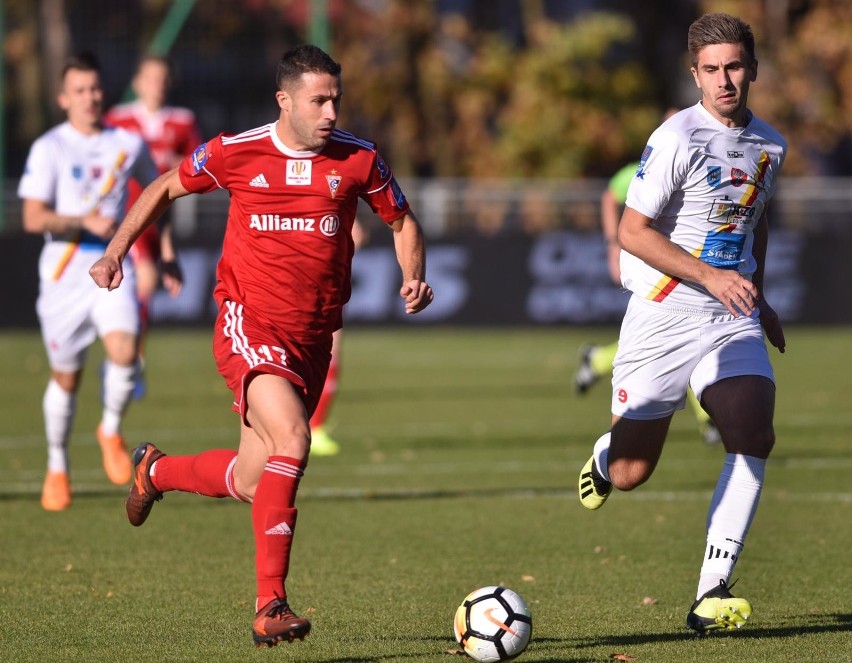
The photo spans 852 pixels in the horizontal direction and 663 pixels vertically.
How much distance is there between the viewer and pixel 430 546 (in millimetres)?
8219

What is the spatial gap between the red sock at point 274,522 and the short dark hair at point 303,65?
1.48 meters

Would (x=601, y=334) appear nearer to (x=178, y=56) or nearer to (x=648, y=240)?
(x=178, y=56)

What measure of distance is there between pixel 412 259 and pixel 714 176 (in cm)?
125

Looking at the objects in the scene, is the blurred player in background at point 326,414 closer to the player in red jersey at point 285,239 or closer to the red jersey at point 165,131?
the red jersey at point 165,131

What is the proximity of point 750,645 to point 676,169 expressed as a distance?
1828 millimetres

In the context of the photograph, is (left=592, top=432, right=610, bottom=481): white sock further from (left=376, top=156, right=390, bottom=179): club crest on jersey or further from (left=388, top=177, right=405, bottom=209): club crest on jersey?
(left=376, top=156, right=390, bottom=179): club crest on jersey

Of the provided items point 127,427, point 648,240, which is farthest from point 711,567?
point 127,427

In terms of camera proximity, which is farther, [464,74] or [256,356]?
[464,74]

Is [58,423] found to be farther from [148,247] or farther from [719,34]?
[719,34]

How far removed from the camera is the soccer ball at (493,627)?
557 centimetres

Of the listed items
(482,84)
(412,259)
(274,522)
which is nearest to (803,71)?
(482,84)

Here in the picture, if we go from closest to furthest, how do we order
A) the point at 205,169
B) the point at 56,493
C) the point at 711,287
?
1. the point at 711,287
2. the point at 205,169
3. the point at 56,493

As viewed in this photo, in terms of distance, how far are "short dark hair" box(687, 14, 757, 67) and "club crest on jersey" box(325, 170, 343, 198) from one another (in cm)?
146

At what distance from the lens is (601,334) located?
23.8m
